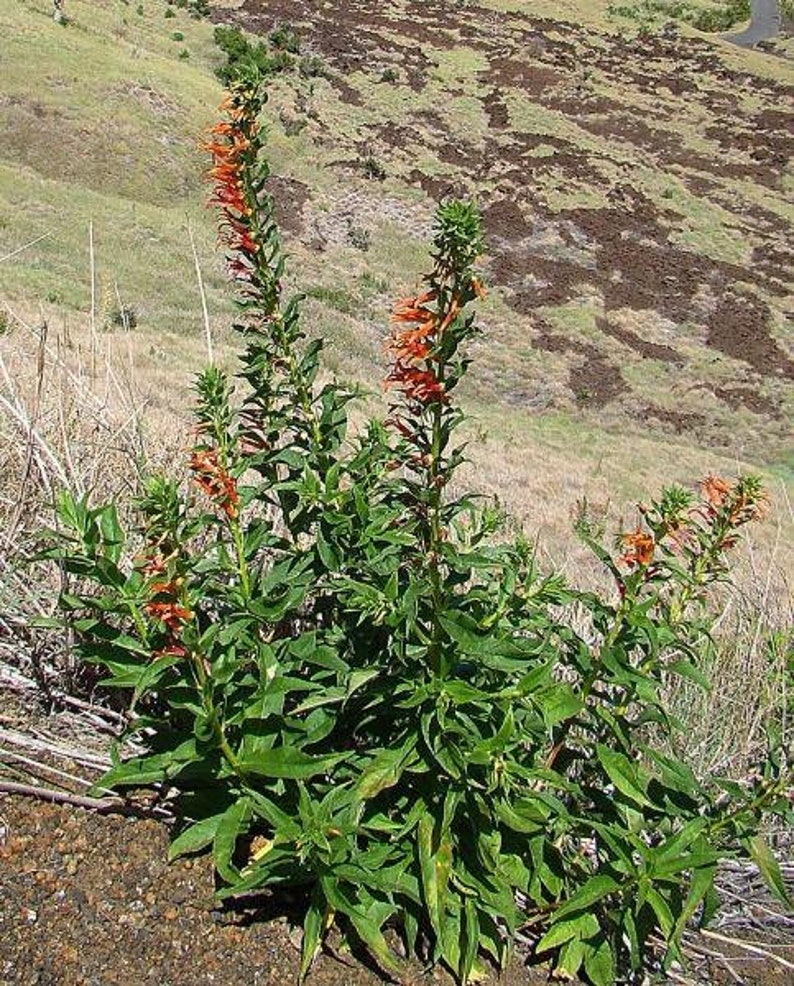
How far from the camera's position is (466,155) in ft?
103

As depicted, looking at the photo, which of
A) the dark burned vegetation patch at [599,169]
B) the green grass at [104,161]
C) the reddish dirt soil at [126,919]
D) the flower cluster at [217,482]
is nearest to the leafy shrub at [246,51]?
the green grass at [104,161]

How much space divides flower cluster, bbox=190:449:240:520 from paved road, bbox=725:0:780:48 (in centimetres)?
6003

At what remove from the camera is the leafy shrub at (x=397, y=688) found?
1851mm

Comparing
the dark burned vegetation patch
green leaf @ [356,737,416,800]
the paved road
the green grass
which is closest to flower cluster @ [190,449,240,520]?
green leaf @ [356,737,416,800]

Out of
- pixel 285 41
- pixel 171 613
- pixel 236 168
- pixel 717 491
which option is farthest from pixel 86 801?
pixel 285 41

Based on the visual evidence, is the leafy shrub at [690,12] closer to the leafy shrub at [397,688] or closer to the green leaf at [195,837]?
the leafy shrub at [397,688]

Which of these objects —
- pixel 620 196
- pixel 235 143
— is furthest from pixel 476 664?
pixel 620 196

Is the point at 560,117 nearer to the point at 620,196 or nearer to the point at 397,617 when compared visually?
the point at 620,196

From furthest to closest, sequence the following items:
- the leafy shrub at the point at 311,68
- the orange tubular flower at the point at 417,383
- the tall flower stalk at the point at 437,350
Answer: the leafy shrub at the point at 311,68, the orange tubular flower at the point at 417,383, the tall flower stalk at the point at 437,350

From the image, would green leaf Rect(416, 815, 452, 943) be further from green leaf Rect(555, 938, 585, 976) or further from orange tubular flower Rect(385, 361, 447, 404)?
orange tubular flower Rect(385, 361, 447, 404)

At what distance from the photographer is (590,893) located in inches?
78.9

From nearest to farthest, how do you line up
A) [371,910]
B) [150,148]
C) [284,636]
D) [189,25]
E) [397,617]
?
[397,617] < [371,910] < [284,636] < [150,148] < [189,25]

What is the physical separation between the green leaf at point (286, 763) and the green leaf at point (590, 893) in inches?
25.1

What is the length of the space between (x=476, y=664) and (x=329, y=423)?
2.41 ft
